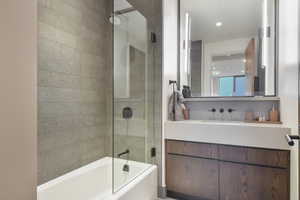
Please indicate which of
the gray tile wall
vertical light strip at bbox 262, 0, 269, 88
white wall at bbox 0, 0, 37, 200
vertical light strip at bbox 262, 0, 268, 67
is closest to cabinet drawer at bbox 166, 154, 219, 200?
the gray tile wall

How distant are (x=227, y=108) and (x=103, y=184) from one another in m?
1.76

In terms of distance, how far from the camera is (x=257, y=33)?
6.96ft

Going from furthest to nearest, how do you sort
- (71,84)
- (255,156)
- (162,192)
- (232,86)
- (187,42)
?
1. (187,42)
2. (232,86)
3. (162,192)
4. (71,84)
5. (255,156)

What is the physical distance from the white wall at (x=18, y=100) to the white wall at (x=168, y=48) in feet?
5.21

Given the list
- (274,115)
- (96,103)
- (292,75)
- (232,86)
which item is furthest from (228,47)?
(96,103)

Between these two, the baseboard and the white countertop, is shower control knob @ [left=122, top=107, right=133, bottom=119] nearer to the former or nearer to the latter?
the white countertop

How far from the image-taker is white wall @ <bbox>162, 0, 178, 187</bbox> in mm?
2098

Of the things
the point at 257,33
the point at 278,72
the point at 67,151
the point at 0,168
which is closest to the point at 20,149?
the point at 0,168

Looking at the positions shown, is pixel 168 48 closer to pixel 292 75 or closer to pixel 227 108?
pixel 227 108

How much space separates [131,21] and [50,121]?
4.59ft

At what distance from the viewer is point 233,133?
5.57 ft

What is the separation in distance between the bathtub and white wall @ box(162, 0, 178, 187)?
0.30 m

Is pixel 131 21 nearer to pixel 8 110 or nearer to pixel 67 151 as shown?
pixel 67 151

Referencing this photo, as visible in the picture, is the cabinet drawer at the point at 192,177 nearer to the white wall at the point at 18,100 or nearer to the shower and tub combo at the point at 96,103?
the shower and tub combo at the point at 96,103
